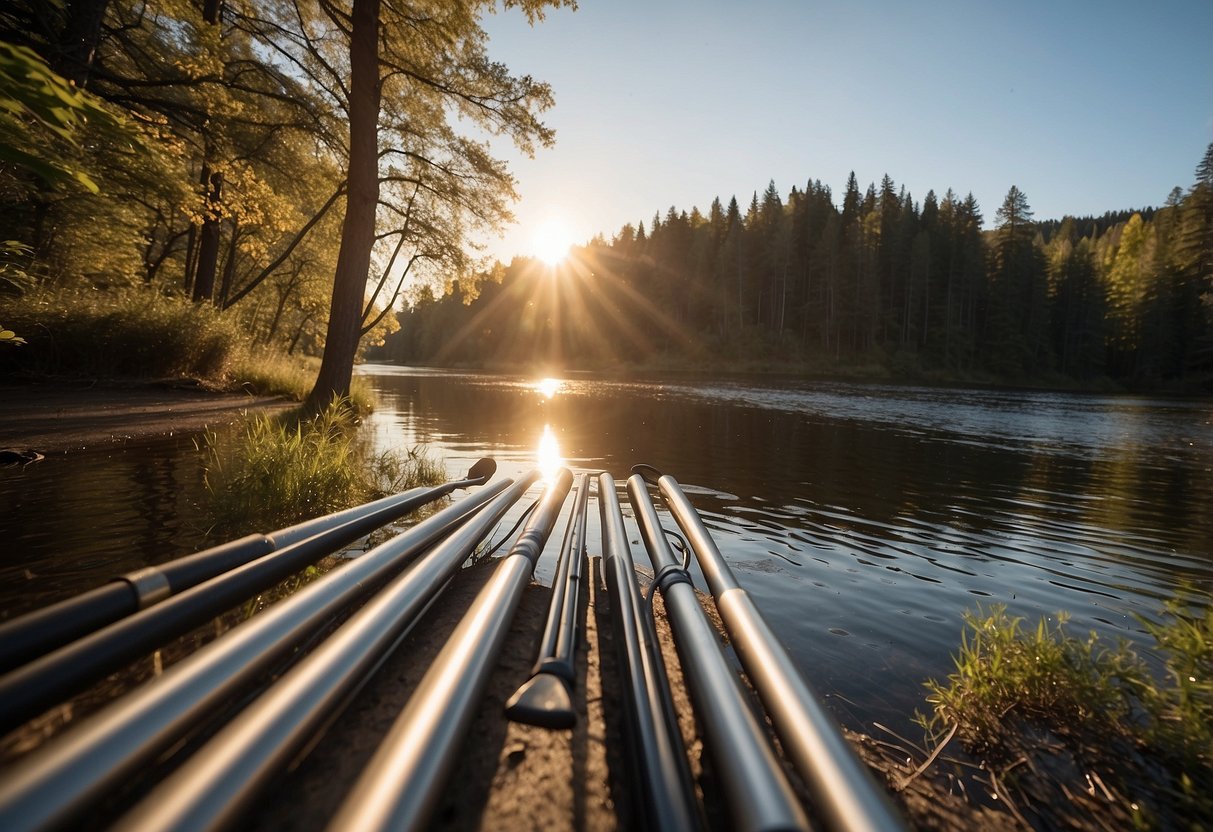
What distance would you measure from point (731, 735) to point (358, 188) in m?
10.4

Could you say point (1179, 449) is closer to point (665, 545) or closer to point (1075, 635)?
point (1075, 635)

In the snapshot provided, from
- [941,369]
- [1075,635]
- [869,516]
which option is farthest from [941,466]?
[941,369]

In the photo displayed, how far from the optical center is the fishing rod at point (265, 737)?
35.1 inches

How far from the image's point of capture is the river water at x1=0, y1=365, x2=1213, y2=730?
11.7 ft

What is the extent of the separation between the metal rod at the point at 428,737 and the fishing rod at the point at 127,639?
83 cm

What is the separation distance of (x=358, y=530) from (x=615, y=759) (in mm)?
2093

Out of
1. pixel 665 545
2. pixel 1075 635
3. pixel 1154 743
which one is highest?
pixel 665 545

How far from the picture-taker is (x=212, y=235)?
54.8ft

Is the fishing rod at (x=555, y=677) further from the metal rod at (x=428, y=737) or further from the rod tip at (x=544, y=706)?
the metal rod at (x=428, y=737)

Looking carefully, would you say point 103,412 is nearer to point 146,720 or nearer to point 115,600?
point 115,600

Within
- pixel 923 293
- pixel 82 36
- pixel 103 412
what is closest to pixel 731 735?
pixel 82 36

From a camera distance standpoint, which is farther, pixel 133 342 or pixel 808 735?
pixel 133 342

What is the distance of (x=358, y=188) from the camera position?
30.5ft

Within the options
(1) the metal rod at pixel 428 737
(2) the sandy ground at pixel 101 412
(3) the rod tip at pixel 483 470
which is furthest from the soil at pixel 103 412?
(1) the metal rod at pixel 428 737
